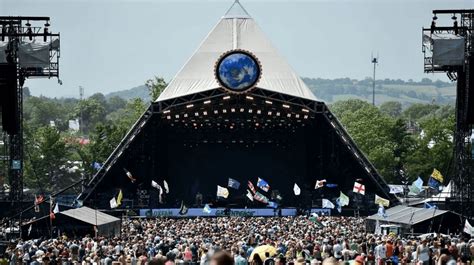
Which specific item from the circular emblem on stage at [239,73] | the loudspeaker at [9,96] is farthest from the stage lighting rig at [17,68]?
the circular emblem on stage at [239,73]

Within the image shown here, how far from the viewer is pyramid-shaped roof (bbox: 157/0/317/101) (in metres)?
80.2

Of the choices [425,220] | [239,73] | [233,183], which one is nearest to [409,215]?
[425,220]

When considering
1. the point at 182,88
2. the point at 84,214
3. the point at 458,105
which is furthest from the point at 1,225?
the point at 182,88

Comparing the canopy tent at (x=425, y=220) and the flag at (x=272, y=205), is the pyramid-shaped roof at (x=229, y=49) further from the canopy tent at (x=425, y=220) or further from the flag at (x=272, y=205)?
the canopy tent at (x=425, y=220)

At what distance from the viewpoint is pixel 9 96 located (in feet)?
186

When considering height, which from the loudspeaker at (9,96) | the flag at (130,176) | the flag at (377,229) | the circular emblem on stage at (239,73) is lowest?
the flag at (377,229)

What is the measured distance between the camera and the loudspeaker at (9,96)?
55781 mm

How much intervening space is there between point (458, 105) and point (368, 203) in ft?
60.7

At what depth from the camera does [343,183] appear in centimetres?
7969

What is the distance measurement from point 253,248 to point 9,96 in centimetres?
2040

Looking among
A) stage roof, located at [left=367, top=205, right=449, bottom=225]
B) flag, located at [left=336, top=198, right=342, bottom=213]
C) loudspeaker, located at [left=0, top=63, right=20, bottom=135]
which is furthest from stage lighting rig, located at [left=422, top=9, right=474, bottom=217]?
loudspeaker, located at [left=0, top=63, right=20, bottom=135]

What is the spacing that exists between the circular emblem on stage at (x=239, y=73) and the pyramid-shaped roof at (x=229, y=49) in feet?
6.73

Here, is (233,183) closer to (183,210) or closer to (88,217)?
(183,210)

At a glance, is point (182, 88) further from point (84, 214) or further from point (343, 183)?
point (84, 214)
